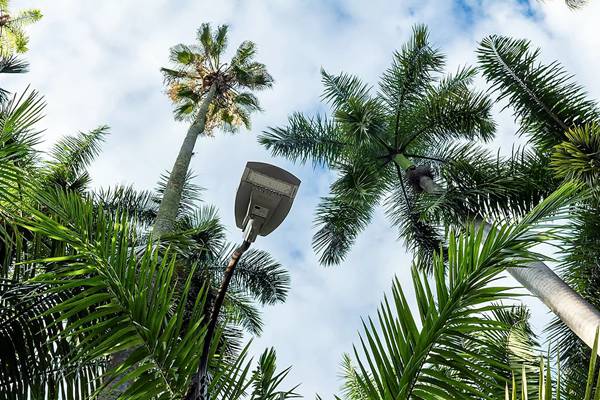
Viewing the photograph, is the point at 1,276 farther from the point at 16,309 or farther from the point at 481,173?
the point at 481,173

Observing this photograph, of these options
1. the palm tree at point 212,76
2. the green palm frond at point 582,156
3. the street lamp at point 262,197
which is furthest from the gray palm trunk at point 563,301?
the palm tree at point 212,76

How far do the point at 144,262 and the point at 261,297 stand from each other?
10.5m

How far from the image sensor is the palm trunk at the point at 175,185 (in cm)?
686

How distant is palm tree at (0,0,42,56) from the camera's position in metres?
17.6

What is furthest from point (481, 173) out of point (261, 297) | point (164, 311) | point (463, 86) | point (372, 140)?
point (164, 311)

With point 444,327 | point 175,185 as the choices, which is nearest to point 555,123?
point 175,185

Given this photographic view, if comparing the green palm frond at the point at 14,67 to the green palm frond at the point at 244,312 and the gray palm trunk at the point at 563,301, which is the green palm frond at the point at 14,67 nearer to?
the green palm frond at the point at 244,312

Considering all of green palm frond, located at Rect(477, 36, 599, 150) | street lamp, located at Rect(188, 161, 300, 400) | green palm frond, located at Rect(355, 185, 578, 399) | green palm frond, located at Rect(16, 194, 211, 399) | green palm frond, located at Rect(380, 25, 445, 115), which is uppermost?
green palm frond, located at Rect(380, 25, 445, 115)

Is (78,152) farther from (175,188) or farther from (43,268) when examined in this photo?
(43,268)

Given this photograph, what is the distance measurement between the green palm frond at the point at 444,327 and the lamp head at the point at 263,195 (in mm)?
1212

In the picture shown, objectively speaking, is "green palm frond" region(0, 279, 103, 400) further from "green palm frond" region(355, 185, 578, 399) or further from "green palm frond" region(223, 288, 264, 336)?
"green palm frond" region(223, 288, 264, 336)

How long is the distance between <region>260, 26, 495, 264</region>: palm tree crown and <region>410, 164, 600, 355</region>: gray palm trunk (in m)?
4.22

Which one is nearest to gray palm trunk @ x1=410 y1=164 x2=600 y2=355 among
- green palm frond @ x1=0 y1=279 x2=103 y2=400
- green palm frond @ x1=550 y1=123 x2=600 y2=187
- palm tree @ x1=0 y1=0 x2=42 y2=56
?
green palm frond @ x1=550 y1=123 x2=600 y2=187

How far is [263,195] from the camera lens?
9.75 feet
